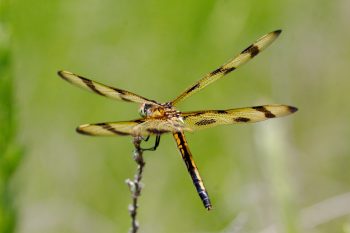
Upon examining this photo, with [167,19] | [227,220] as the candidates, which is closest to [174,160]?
[227,220]

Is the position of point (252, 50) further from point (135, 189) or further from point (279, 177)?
point (135, 189)

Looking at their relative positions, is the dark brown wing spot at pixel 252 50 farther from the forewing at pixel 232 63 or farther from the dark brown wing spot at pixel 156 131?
the dark brown wing spot at pixel 156 131

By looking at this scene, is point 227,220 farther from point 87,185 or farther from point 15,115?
point 15,115

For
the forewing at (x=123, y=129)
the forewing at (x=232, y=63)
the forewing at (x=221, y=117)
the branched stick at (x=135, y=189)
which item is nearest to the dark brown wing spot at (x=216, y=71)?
the forewing at (x=232, y=63)

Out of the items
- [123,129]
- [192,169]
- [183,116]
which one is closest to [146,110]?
[183,116]

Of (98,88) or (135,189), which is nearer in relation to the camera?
(135,189)
